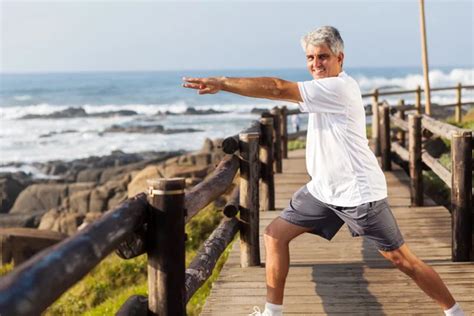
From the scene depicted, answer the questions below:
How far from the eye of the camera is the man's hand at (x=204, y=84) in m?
3.58

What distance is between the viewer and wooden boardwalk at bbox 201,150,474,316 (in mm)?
5047

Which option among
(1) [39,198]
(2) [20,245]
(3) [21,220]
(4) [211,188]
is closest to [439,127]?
(4) [211,188]

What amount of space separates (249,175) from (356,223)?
6.97 feet

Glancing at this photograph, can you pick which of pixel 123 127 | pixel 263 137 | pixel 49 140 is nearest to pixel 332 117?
pixel 263 137

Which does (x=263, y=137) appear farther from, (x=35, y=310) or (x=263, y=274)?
(x=35, y=310)

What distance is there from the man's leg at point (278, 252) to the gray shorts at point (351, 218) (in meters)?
0.05

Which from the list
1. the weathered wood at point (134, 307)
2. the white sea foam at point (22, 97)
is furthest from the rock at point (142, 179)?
the white sea foam at point (22, 97)

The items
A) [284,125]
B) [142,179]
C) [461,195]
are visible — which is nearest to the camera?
[461,195]

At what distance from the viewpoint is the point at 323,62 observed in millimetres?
4012

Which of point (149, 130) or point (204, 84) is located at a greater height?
point (204, 84)

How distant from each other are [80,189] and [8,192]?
101 inches

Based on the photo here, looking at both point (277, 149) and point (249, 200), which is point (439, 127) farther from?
point (277, 149)

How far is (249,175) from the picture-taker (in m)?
6.20

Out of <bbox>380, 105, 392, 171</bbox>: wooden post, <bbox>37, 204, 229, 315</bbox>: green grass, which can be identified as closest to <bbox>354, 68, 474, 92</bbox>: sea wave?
<bbox>380, 105, 392, 171</bbox>: wooden post
